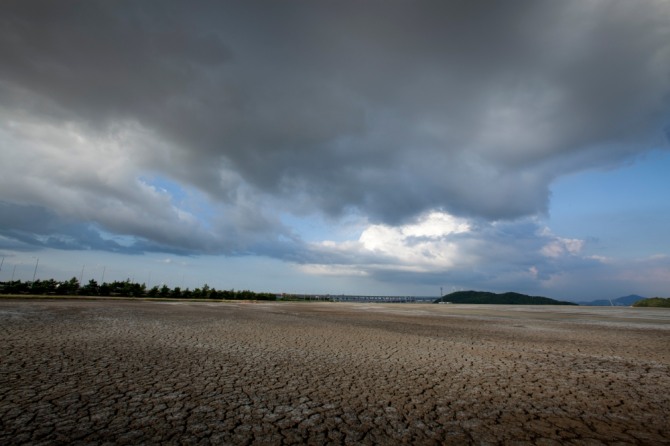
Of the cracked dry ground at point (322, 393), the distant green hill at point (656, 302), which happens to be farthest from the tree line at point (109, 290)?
the distant green hill at point (656, 302)

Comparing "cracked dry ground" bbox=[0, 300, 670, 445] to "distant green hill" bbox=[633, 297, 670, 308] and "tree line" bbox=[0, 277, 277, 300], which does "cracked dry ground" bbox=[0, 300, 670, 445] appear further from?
"distant green hill" bbox=[633, 297, 670, 308]

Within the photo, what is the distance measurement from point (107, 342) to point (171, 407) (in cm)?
717

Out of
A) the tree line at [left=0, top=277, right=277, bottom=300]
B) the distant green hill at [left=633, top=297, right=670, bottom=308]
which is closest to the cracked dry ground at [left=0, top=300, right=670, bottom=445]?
the tree line at [left=0, top=277, right=277, bottom=300]

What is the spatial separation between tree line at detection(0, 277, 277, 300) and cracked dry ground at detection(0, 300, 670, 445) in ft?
154

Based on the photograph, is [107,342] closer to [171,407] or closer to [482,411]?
[171,407]

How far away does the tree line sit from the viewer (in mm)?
44688

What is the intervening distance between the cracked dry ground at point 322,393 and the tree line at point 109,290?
47.0 m

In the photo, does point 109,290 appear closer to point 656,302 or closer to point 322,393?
point 322,393

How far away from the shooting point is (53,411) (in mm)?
4793

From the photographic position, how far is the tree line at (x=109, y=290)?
44.7m

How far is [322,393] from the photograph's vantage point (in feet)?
19.6

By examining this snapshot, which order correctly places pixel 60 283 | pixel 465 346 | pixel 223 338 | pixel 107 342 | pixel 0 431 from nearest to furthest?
1. pixel 0 431
2. pixel 107 342
3. pixel 465 346
4. pixel 223 338
5. pixel 60 283

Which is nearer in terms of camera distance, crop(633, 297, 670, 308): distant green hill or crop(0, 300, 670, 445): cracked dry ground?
crop(0, 300, 670, 445): cracked dry ground

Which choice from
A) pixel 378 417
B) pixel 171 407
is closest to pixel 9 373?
pixel 171 407
